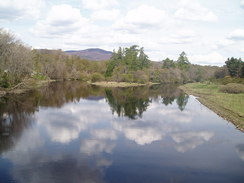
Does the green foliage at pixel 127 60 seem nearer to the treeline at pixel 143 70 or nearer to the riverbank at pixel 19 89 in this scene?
the treeline at pixel 143 70

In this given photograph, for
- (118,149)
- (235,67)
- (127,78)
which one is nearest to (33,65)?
(127,78)

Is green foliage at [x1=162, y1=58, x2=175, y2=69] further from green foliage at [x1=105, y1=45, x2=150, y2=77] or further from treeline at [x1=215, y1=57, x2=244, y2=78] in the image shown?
treeline at [x1=215, y1=57, x2=244, y2=78]

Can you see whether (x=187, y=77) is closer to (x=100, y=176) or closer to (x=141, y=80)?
(x=141, y=80)

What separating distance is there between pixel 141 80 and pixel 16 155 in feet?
277

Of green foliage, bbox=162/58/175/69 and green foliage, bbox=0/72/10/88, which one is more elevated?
green foliage, bbox=162/58/175/69

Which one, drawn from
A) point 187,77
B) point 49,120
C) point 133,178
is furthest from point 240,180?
point 187,77

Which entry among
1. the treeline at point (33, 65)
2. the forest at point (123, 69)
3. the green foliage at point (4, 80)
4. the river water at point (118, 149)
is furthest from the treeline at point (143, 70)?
the river water at point (118, 149)

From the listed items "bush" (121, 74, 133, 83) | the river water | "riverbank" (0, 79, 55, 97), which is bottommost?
the river water

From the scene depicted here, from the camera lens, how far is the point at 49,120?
1153 inches

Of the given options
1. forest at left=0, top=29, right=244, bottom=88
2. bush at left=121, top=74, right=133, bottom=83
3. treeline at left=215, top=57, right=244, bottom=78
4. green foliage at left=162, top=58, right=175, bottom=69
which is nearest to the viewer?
treeline at left=215, top=57, right=244, bottom=78

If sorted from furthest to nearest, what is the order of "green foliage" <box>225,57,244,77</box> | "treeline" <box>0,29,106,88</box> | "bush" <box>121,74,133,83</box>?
"bush" <box>121,74,133,83</box>
"green foliage" <box>225,57,244,77</box>
"treeline" <box>0,29,106,88</box>

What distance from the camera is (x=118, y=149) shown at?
63.3ft

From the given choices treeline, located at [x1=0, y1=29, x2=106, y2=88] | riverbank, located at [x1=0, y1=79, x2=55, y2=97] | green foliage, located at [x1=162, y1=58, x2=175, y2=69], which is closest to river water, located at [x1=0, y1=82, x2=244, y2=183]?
riverbank, located at [x1=0, y1=79, x2=55, y2=97]

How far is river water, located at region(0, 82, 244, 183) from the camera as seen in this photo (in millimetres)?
14672
